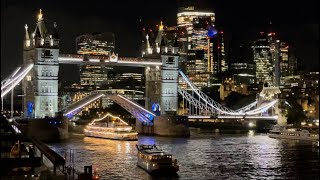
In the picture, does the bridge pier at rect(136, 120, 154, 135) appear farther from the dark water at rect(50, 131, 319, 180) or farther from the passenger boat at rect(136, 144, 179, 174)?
the passenger boat at rect(136, 144, 179, 174)

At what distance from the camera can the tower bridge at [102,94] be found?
6706cm

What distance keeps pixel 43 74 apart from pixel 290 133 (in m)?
27.4

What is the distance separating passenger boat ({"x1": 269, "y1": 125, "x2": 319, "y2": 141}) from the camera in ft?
220

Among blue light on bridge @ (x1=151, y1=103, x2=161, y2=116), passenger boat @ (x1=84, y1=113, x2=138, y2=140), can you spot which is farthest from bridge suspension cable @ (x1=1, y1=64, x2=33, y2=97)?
blue light on bridge @ (x1=151, y1=103, x2=161, y2=116)

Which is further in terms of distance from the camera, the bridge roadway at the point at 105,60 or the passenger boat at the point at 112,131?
the bridge roadway at the point at 105,60

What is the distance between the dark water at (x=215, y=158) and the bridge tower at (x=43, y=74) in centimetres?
710

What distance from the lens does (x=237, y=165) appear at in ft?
142

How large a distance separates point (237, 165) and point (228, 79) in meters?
110

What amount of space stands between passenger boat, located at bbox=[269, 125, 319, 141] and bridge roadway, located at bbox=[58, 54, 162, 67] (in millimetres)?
15558

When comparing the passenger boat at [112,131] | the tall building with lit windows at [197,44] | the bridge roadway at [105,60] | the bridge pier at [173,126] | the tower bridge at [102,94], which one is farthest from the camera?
the tall building with lit windows at [197,44]

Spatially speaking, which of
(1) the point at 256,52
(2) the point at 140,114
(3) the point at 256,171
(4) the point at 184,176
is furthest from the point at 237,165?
(1) the point at 256,52

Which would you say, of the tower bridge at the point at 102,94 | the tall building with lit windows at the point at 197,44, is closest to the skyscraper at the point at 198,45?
the tall building with lit windows at the point at 197,44

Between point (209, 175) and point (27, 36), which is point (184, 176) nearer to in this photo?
point (209, 175)

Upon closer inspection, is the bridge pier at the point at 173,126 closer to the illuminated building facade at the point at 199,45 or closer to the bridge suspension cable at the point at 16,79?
the bridge suspension cable at the point at 16,79
